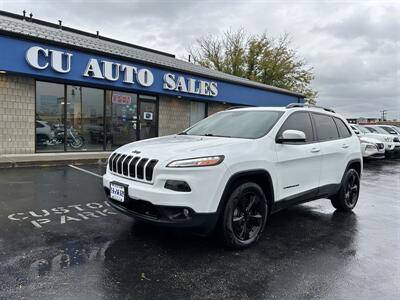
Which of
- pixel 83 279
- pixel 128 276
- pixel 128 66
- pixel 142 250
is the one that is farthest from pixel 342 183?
pixel 128 66

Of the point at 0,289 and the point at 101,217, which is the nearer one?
the point at 0,289

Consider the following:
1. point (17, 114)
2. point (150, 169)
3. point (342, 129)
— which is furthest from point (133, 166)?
point (17, 114)

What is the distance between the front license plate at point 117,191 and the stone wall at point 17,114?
27.7ft

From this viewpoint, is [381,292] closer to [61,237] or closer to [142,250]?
[142,250]

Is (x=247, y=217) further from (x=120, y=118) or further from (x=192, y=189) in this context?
(x=120, y=118)

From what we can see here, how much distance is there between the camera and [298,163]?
4855 millimetres

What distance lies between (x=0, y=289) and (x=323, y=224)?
14.5 ft

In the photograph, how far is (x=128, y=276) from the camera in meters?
3.36

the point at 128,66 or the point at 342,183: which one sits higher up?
the point at 128,66

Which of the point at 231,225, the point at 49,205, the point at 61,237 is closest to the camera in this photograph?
the point at 231,225

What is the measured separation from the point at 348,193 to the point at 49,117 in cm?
1007

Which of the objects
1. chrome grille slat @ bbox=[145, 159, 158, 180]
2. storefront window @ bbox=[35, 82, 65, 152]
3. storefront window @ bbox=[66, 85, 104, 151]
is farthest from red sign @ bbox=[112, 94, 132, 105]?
chrome grille slat @ bbox=[145, 159, 158, 180]

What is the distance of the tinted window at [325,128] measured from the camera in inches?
220

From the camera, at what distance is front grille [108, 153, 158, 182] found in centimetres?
383
